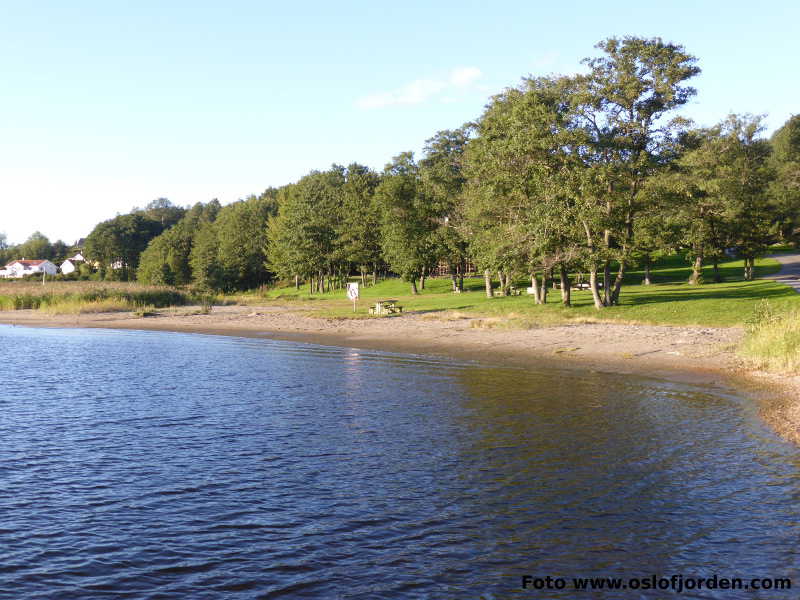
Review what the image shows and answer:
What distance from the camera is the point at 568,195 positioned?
40.9 m

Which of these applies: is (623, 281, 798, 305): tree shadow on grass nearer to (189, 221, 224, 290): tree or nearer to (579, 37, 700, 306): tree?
(579, 37, 700, 306): tree

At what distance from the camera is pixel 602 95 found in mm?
40750

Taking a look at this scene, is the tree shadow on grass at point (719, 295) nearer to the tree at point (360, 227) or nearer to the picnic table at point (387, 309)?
the picnic table at point (387, 309)

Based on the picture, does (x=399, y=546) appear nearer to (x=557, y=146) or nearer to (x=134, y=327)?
(x=557, y=146)

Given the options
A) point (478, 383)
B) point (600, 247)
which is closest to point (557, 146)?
point (600, 247)

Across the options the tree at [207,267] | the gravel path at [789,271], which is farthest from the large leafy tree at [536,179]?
the tree at [207,267]

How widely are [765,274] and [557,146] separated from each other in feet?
122

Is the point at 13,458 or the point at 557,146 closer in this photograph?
the point at 13,458

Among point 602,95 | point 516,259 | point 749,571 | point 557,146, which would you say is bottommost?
point 749,571

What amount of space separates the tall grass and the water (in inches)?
152

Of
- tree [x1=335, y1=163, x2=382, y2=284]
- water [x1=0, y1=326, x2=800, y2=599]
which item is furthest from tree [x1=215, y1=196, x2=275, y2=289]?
water [x1=0, y1=326, x2=800, y2=599]

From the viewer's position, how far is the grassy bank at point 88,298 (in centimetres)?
6081

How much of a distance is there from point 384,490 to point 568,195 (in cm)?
3198

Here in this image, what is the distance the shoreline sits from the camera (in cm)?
2216
